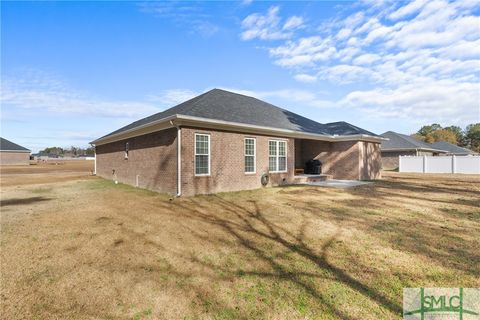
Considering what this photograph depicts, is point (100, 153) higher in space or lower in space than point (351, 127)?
lower

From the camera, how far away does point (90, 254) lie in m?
4.95

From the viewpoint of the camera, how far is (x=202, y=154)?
1183cm

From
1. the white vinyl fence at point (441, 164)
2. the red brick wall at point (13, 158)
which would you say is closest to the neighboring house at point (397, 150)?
the white vinyl fence at point (441, 164)

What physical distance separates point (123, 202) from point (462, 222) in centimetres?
1105

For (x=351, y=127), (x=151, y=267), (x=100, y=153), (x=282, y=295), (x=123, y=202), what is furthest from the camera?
(x=100, y=153)

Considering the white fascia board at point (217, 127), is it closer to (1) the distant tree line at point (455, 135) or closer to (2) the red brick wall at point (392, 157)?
(2) the red brick wall at point (392, 157)

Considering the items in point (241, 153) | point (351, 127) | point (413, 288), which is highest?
point (351, 127)

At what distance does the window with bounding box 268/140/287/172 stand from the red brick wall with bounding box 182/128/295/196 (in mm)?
446

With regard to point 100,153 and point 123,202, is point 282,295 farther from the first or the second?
point 100,153

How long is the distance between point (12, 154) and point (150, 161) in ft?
168

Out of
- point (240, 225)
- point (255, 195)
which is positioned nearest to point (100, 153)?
point (255, 195)

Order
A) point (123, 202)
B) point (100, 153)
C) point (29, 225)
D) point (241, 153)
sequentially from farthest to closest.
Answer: point (100, 153) < point (241, 153) < point (123, 202) < point (29, 225)

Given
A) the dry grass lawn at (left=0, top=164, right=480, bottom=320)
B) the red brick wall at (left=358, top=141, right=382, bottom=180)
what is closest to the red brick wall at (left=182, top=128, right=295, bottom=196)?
the dry grass lawn at (left=0, top=164, right=480, bottom=320)

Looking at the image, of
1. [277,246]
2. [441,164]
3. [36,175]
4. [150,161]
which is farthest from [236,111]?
[441,164]
